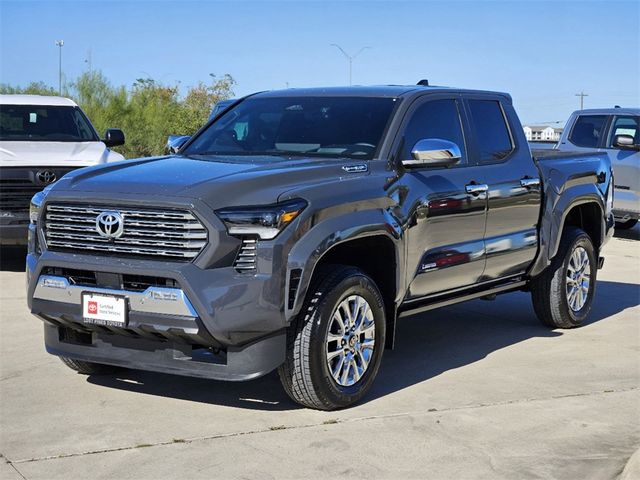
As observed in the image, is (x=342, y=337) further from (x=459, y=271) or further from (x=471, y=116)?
(x=471, y=116)

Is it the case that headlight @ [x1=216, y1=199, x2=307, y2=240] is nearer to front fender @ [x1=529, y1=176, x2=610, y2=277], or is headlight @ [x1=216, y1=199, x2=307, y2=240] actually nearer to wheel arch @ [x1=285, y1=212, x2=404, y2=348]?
wheel arch @ [x1=285, y1=212, x2=404, y2=348]

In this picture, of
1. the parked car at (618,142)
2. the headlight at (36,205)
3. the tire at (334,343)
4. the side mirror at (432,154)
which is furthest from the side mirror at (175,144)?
the parked car at (618,142)

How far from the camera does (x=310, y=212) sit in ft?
18.8

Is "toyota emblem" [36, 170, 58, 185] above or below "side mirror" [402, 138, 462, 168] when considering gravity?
below

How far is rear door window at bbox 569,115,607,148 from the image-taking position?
1666 cm

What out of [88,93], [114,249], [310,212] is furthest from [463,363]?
[88,93]

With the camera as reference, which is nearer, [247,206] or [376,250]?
[247,206]

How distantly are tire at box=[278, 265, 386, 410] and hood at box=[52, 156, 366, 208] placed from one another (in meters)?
0.58

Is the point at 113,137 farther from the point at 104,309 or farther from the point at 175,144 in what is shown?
the point at 104,309

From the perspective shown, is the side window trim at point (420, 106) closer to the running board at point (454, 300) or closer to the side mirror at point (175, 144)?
the running board at point (454, 300)

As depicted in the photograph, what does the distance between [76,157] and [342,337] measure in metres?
6.43

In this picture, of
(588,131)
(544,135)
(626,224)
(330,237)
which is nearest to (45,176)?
(330,237)

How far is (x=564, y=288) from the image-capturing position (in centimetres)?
866

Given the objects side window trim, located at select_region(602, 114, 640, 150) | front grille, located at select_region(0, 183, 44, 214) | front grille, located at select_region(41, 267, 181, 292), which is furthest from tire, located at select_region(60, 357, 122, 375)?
side window trim, located at select_region(602, 114, 640, 150)
